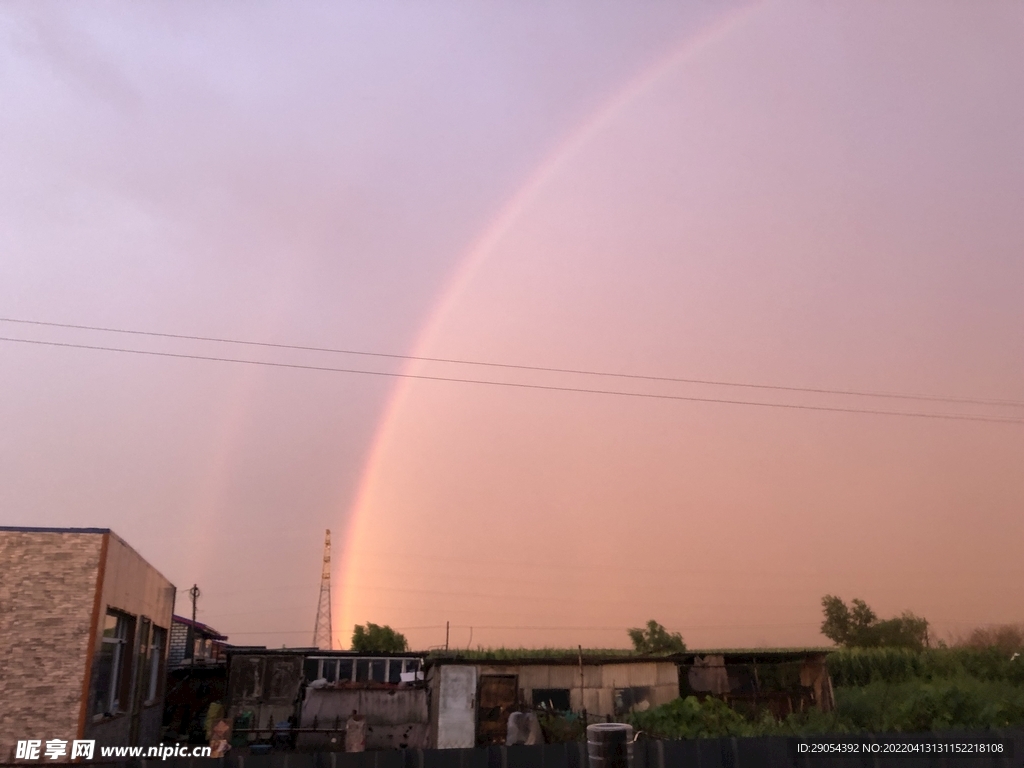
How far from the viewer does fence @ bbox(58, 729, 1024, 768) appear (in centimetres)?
1082

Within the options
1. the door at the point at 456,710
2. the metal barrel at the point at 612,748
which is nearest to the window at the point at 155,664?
the door at the point at 456,710

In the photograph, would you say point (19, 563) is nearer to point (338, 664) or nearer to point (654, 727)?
point (654, 727)

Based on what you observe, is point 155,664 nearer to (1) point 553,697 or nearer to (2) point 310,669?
(2) point 310,669

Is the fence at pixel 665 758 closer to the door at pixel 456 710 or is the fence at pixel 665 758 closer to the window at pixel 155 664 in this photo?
the window at pixel 155 664

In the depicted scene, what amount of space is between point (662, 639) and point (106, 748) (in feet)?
284

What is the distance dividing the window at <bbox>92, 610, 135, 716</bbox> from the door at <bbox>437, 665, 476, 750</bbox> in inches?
450

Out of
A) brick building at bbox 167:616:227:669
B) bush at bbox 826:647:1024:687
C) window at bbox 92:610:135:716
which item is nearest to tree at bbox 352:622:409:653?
brick building at bbox 167:616:227:669

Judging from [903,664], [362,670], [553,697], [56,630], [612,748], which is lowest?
[553,697]

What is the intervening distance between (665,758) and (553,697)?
20154 mm

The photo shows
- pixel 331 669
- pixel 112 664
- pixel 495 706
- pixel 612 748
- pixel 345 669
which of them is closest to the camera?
pixel 612 748

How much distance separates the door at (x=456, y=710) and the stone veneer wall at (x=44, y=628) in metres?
15.4

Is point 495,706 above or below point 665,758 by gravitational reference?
below

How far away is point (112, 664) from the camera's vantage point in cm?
1989

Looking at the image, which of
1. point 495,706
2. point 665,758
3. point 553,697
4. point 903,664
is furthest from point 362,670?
point 903,664
